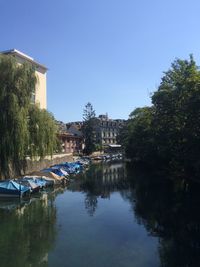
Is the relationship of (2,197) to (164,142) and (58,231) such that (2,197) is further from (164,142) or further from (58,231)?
(164,142)

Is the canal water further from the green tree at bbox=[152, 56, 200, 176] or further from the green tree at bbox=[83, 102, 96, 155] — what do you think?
the green tree at bbox=[83, 102, 96, 155]

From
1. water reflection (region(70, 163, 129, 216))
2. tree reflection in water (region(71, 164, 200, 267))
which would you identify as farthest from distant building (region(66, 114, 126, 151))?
tree reflection in water (region(71, 164, 200, 267))

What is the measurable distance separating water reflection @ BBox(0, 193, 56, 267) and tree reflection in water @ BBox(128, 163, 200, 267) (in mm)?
5605

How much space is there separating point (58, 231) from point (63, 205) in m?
8.52

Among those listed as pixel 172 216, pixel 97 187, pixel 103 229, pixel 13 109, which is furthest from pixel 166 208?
pixel 13 109

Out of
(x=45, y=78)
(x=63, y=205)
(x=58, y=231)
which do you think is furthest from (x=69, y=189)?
(x=45, y=78)

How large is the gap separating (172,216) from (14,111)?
17.3 meters

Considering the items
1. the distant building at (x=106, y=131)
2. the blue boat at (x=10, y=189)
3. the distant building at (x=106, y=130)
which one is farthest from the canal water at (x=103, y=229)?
the distant building at (x=106, y=130)

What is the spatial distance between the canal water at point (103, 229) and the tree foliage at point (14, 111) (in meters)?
4.78

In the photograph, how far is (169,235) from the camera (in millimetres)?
19734

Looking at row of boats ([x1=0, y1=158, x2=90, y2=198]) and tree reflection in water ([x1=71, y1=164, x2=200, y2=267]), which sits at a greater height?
row of boats ([x1=0, y1=158, x2=90, y2=198])

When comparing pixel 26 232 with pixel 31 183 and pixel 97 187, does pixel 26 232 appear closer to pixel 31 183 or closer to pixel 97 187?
pixel 31 183

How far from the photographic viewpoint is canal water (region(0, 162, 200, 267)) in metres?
16.0

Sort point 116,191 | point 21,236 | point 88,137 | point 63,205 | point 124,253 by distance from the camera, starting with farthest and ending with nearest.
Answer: point 88,137 < point 116,191 < point 63,205 < point 21,236 < point 124,253
